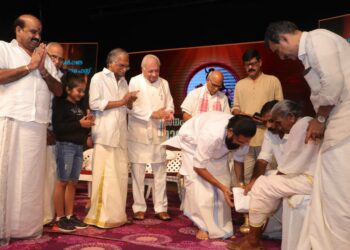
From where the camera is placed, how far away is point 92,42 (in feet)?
25.4

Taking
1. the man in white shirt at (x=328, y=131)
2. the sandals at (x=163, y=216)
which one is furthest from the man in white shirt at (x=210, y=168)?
the man in white shirt at (x=328, y=131)

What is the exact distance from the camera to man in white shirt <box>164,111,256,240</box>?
3.15 m

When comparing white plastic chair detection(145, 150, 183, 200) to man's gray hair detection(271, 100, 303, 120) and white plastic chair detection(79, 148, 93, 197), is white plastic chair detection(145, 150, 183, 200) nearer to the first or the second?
white plastic chair detection(79, 148, 93, 197)

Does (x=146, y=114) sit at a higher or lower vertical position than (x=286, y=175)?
higher

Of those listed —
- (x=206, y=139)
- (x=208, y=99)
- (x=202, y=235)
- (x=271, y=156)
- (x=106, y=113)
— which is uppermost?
(x=208, y=99)

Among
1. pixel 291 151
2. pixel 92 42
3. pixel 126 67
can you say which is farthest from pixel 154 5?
pixel 291 151

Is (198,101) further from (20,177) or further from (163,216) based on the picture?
(20,177)

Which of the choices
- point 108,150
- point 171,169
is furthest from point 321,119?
point 171,169

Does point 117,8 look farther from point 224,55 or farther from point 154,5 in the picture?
point 224,55

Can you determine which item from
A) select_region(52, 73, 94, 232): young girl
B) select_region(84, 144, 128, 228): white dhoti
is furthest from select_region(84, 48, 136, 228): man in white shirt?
select_region(52, 73, 94, 232): young girl

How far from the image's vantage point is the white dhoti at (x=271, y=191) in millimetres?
2672

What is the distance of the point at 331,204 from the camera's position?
7.67 feet

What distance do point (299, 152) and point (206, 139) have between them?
2.46 ft

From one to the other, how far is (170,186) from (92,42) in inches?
119
